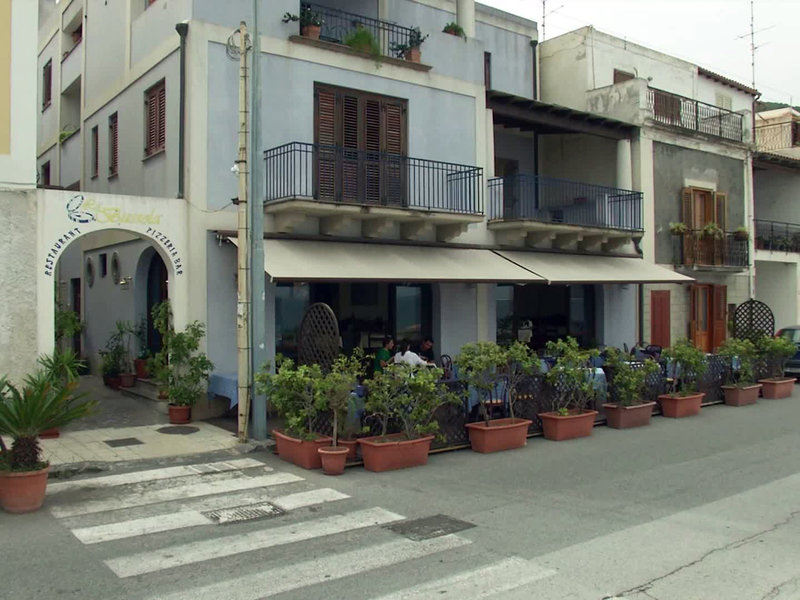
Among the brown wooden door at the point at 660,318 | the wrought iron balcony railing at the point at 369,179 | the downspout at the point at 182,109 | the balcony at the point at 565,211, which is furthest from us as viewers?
the brown wooden door at the point at 660,318

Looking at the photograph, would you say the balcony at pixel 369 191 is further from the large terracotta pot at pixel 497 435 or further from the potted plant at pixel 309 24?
the large terracotta pot at pixel 497 435

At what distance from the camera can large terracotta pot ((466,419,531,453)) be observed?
34.8 ft

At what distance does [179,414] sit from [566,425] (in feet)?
20.9

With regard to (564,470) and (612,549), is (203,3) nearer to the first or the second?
(564,470)

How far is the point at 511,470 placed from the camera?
31.4 ft

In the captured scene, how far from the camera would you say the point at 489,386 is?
10742mm

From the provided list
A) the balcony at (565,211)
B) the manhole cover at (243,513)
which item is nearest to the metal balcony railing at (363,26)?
the balcony at (565,211)

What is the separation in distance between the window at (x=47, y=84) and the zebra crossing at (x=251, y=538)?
1689 cm

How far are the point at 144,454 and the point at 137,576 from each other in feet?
15.7

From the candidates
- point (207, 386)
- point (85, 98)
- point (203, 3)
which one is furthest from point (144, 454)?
point (85, 98)

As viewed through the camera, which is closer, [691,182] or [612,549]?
[612,549]

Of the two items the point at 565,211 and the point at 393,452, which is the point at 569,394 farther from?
the point at 565,211

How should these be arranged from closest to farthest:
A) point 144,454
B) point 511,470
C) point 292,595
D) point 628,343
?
point 292,595 → point 511,470 → point 144,454 → point 628,343

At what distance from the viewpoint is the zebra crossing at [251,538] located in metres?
5.56
